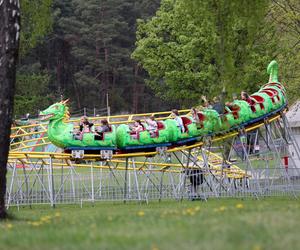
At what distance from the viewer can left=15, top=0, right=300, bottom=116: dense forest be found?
17.2 metres

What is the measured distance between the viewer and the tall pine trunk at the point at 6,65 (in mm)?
13172

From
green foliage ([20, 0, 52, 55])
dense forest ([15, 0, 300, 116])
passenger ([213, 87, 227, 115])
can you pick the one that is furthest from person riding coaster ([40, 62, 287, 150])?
green foliage ([20, 0, 52, 55])

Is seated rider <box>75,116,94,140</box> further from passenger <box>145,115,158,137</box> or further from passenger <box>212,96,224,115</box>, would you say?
passenger <box>212,96,224,115</box>

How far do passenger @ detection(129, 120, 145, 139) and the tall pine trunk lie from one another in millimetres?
7887

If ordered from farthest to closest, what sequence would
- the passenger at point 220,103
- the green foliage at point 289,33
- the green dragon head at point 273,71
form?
the green foliage at point 289,33 < the green dragon head at point 273,71 < the passenger at point 220,103

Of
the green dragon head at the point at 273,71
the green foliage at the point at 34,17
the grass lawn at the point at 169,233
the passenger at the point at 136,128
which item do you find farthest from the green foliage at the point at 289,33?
the grass lawn at the point at 169,233

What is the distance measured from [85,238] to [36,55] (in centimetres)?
7093

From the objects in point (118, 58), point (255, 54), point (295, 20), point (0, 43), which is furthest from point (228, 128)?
point (118, 58)

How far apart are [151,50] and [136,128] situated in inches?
959

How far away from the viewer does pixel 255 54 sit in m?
38.3

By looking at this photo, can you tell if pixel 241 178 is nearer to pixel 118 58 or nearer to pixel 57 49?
pixel 118 58

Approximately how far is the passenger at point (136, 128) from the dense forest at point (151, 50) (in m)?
2.61

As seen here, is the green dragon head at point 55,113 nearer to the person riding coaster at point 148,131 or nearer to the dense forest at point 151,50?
the person riding coaster at point 148,131

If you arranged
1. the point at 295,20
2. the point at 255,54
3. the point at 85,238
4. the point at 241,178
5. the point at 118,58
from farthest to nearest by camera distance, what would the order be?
the point at 118,58
the point at 255,54
the point at 295,20
the point at 241,178
the point at 85,238
